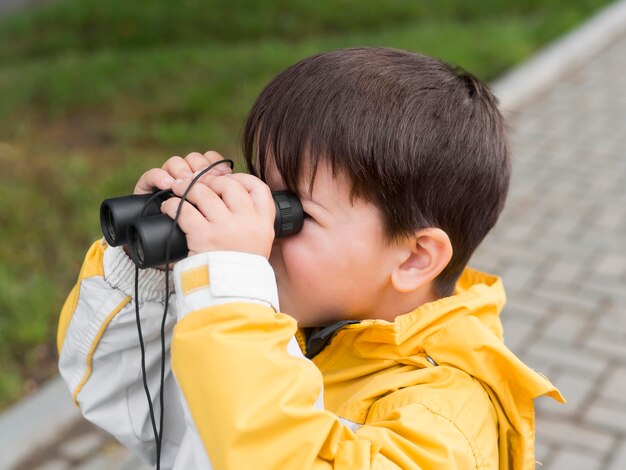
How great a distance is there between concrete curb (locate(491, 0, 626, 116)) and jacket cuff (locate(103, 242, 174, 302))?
456cm

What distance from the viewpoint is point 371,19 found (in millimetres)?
9023

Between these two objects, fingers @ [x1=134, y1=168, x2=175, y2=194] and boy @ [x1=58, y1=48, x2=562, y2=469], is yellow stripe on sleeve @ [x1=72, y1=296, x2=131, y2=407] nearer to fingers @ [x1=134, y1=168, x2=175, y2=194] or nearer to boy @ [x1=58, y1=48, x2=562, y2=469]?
boy @ [x1=58, y1=48, x2=562, y2=469]

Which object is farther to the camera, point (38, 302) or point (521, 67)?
point (521, 67)

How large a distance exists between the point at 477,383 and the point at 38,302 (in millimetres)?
2676

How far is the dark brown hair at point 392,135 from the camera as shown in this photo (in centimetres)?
164

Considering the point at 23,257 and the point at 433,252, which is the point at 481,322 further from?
the point at 23,257

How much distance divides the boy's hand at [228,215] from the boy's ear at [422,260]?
0.33 meters

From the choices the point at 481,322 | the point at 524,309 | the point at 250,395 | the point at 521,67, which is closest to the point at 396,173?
the point at 481,322

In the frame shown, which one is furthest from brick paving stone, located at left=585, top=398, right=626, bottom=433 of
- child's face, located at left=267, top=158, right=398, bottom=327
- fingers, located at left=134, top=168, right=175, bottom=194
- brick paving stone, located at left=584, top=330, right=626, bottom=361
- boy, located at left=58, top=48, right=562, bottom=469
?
fingers, located at left=134, top=168, right=175, bottom=194

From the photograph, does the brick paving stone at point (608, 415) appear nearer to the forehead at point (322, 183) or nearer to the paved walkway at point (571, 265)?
the paved walkway at point (571, 265)

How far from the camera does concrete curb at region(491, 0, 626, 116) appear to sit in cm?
679

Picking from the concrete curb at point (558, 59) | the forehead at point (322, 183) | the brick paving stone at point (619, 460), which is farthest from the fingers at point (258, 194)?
the concrete curb at point (558, 59)

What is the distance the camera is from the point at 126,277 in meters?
1.82

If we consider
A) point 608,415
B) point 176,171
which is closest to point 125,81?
point 608,415
